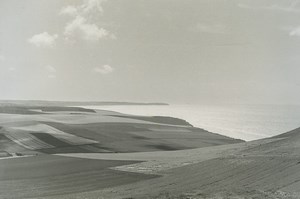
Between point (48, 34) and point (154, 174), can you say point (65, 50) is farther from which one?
point (154, 174)

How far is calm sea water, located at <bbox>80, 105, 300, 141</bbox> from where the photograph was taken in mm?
7078

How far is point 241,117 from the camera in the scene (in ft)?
24.0

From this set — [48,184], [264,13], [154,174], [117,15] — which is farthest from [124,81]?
[264,13]

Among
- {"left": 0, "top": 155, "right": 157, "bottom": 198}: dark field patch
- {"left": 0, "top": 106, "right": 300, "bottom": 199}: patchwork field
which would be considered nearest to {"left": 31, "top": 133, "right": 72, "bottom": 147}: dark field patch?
{"left": 0, "top": 106, "right": 300, "bottom": 199}: patchwork field

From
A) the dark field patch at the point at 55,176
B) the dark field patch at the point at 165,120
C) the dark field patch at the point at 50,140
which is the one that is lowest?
the dark field patch at the point at 55,176

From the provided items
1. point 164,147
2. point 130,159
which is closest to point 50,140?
point 130,159

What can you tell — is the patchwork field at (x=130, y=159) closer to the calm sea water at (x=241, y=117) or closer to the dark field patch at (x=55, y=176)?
the dark field patch at (x=55, y=176)

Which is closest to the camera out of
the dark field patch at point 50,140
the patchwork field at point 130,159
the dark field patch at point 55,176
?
the patchwork field at point 130,159

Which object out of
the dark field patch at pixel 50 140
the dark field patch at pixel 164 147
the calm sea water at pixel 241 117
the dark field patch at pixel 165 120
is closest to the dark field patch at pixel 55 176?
the dark field patch at pixel 50 140

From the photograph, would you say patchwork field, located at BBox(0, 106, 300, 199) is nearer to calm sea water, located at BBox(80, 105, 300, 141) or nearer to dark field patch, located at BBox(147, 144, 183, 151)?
dark field patch, located at BBox(147, 144, 183, 151)

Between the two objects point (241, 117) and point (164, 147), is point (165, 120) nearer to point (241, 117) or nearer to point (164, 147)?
point (164, 147)

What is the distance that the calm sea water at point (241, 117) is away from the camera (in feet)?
23.2

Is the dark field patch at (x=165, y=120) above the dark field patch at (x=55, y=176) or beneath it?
above

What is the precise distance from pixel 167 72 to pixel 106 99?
1.33 meters
